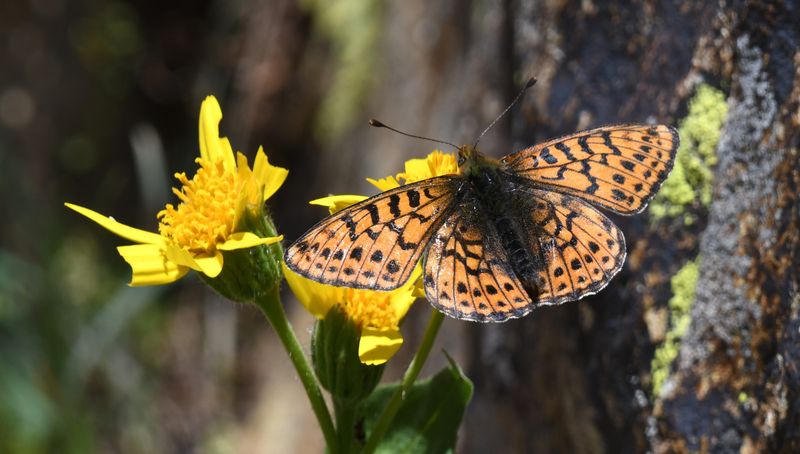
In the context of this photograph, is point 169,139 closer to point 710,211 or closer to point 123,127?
point 123,127

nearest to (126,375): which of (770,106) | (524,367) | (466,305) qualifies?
(524,367)

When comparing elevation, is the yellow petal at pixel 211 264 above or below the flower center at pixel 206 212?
below

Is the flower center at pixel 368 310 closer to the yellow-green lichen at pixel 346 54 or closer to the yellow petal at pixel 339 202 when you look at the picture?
the yellow petal at pixel 339 202

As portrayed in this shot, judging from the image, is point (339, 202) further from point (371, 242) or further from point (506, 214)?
point (506, 214)

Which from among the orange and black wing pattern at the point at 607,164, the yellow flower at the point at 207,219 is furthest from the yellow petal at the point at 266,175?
the orange and black wing pattern at the point at 607,164

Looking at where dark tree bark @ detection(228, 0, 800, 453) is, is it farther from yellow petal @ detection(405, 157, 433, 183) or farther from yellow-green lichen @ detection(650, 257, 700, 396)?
yellow petal @ detection(405, 157, 433, 183)

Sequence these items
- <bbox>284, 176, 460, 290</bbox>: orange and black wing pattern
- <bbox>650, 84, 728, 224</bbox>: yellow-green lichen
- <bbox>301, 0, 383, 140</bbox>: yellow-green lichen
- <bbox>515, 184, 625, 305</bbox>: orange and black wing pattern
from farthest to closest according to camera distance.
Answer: <bbox>301, 0, 383, 140</bbox>: yellow-green lichen < <bbox>650, 84, 728, 224</bbox>: yellow-green lichen < <bbox>515, 184, 625, 305</bbox>: orange and black wing pattern < <bbox>284, 176, 460, 290</bbox>: orange and black wing pattern

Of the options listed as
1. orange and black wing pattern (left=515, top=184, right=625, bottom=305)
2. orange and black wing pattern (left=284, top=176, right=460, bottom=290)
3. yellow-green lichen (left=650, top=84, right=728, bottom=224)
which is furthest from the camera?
yellow-green lichen (left=650, top=84, right=728, bottom=224)

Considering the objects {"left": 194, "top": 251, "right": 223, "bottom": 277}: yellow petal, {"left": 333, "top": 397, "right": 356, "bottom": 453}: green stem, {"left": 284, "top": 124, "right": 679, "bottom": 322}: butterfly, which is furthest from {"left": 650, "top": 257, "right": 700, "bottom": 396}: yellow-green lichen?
{"left": 194, "top": 251, "right": 223, "bottom": 277}: yellow petal
